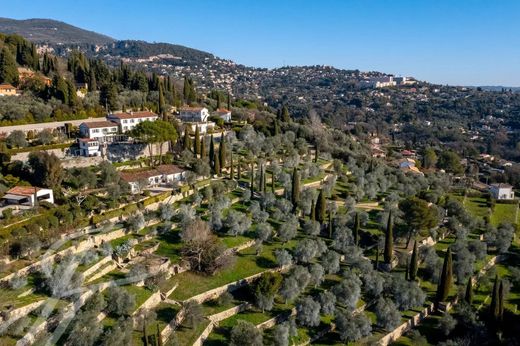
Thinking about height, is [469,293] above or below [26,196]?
below

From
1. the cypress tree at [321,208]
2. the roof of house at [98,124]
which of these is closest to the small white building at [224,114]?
the roof of house at [98,124]

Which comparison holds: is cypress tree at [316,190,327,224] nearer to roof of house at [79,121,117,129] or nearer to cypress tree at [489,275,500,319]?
cypress tree at [489,275,500,319]

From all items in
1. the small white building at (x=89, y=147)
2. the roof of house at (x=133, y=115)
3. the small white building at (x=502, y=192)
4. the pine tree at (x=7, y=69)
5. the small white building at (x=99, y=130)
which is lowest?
the small white building at (x=502, y=192)

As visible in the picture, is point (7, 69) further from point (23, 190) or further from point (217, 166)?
point (217, 166)

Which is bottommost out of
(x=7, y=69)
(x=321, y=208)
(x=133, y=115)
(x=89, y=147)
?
(x=321, y=208)

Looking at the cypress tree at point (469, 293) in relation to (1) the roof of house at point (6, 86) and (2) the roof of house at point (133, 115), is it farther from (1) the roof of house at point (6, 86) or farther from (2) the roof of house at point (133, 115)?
(1) the roof of house at point (6, 86)

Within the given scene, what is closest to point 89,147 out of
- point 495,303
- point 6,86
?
point 6,86

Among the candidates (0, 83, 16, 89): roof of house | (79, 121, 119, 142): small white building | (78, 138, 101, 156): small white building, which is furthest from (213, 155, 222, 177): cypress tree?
(0, 83, 16, 89): roof of house
